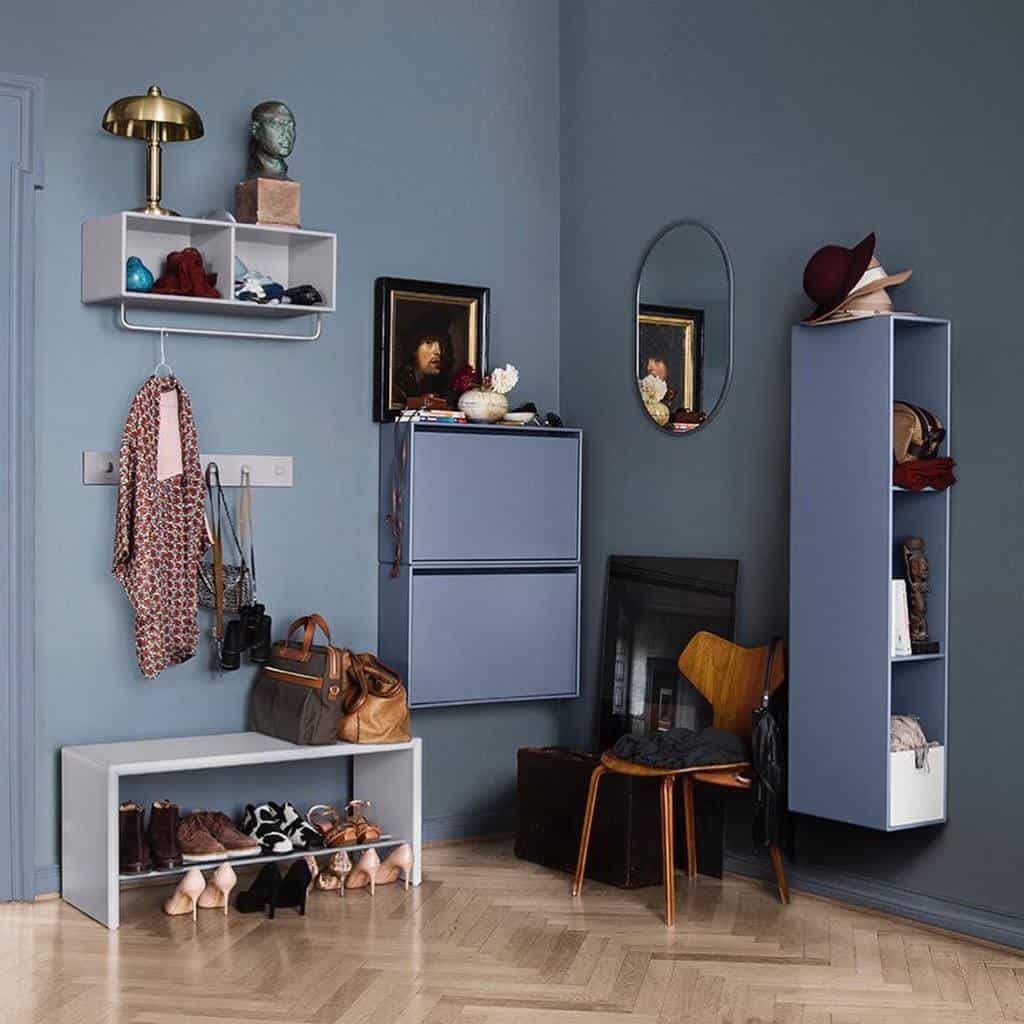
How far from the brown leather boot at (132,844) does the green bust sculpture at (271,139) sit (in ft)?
6.74

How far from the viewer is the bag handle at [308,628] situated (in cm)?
483

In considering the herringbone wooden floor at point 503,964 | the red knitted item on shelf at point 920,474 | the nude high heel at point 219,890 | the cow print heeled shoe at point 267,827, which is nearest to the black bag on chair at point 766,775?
the herringbone wooden floor at point 503,964

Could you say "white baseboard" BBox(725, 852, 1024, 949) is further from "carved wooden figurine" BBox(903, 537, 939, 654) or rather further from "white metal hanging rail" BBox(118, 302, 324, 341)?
"white metal hanging rail" BBox(118, 302, 324, 341)

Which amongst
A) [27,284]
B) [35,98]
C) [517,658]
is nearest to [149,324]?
[27,284]

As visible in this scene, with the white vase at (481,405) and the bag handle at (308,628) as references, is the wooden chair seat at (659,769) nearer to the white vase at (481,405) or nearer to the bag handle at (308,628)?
the bag handle at (308,628)

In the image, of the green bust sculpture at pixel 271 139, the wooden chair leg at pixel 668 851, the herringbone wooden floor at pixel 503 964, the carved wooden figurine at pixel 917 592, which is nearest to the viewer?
the herringbone wooden floor at pixel 503 964

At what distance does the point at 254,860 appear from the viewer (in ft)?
15.0

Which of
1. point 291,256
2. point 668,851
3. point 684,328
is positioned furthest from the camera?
point 684,328

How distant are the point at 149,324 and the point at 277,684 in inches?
48.6

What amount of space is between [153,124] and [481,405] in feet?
4.77

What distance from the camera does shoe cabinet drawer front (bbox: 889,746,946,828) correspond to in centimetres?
417

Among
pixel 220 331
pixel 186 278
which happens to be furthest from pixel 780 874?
pixel 186 278

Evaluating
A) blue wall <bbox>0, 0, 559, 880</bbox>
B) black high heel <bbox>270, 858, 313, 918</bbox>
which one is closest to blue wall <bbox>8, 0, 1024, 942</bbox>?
blue wall <bbox>0, 0, 559, 880</bbox>

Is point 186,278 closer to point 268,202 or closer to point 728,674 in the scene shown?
point 268,202
